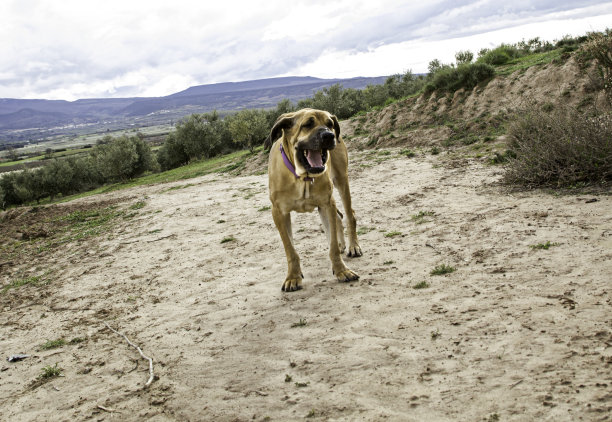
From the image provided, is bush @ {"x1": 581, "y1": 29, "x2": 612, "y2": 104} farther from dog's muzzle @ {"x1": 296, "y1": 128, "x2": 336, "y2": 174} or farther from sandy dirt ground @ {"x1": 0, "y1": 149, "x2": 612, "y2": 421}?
dog's muzzle @ {"x1": 296, "y1": 128, "x2": 336, "y2": 174}

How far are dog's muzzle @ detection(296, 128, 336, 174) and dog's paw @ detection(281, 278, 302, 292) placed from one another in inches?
57.1

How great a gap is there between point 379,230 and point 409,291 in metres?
2.58

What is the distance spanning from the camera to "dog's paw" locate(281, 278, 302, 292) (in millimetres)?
4969

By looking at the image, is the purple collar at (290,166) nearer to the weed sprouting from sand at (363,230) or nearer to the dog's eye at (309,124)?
the dog's eye at (309,124)

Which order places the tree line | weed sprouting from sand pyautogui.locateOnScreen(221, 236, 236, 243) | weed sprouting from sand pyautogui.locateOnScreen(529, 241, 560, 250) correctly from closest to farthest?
weed sprouting from sand pyautogui.locateOnScreen(529, 241, 560, 250), weed sprouting from sand pyautogui.locateOnScreen(221, 236, 236, 243), the tree line

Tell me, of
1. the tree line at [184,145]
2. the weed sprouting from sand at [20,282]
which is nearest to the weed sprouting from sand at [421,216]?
the weed sprouting from sand at [20,282]

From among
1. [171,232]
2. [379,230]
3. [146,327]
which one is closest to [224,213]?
[171,232]

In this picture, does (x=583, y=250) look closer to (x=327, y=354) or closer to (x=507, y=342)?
(x=507, y=342)

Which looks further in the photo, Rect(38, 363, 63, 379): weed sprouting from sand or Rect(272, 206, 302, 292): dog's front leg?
Rect(272, 206, 302, 292): dog's front leg

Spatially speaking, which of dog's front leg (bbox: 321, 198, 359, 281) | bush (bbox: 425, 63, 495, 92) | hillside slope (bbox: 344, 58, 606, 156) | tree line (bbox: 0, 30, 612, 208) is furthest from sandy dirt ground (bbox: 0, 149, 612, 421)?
tree line (bbox: 0, 30, 612, 208)

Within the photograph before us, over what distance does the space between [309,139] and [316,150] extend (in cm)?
15

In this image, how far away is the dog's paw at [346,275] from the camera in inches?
195

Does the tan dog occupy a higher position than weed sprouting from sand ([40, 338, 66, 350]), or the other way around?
the tan dog

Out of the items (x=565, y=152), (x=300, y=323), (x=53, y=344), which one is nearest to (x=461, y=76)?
(x=565, y=152)
